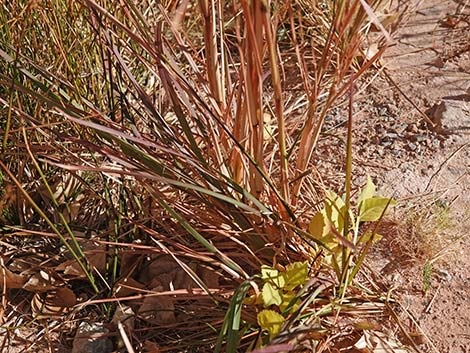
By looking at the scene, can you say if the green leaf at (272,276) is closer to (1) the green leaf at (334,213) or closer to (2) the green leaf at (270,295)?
(2) the green leaf at (270,295)

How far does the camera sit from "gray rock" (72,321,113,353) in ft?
5.36

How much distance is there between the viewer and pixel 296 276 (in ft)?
4.72

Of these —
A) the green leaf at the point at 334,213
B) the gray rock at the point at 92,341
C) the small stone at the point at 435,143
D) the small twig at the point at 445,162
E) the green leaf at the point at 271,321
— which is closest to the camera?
the green leaf at the point at 271,321

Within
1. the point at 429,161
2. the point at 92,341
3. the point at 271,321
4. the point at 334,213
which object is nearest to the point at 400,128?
the point at 429,161

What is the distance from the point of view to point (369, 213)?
1.54 metres

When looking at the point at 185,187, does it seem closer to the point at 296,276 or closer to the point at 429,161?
the point at 296,276

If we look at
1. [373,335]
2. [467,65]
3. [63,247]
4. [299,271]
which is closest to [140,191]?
[63,247]

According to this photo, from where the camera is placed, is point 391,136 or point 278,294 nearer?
point 278,294

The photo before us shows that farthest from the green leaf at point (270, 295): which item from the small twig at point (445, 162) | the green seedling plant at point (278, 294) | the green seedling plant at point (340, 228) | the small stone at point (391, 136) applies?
the small stone at point (391, 136)

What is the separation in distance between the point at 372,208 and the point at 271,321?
13.7 inches

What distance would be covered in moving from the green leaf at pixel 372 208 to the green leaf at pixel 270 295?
0.86 ft

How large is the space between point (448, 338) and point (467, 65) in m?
1.05

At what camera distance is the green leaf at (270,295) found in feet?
4.57

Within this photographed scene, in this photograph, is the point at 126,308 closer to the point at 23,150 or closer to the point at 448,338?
the point at 23,150
